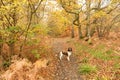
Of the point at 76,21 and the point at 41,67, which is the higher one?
the point at 76,21

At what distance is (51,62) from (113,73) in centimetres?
430

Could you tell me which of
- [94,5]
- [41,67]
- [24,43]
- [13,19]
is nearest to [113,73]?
[41,67]

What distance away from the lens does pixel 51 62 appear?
12.8 m

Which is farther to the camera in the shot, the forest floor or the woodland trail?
the woodland trail

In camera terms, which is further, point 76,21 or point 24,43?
point 76,21

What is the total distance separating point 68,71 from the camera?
10.9m

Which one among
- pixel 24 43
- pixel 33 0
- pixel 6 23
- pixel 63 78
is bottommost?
pixel 63 78

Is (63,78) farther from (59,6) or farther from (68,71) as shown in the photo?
(59,6)

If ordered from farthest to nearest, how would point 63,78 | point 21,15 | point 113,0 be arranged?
Answer: 1. point 113,0
2. point 21,15
3. point 63,78

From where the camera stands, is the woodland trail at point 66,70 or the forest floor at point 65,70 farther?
the woodland trail at point 66,70

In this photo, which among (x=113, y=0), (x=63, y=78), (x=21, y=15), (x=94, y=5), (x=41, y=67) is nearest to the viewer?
(x=63, y=78)

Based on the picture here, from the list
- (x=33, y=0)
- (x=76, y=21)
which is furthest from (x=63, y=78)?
(x=76, y=21)

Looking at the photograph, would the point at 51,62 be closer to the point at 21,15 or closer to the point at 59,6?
the point at 21,15

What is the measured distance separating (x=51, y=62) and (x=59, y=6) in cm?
1013
